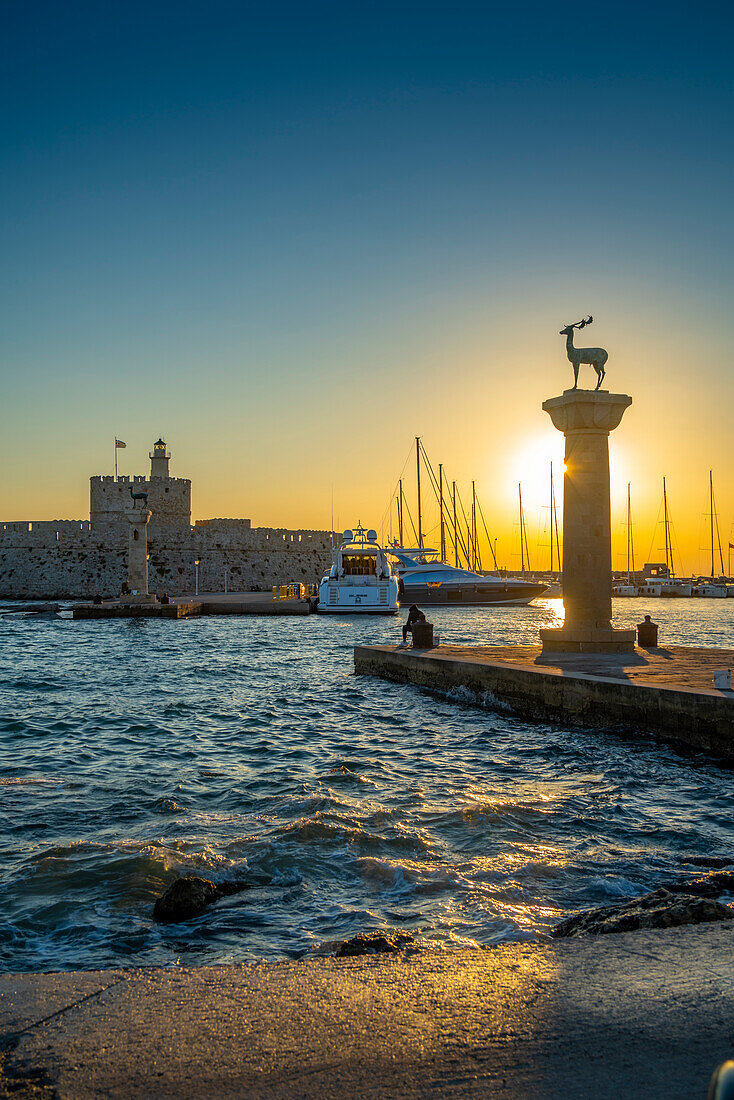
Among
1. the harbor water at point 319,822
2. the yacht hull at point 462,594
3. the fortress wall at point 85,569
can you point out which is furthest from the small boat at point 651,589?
the harbor water at point 319,822

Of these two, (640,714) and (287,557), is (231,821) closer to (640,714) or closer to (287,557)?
(640,714)

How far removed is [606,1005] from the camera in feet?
7.75

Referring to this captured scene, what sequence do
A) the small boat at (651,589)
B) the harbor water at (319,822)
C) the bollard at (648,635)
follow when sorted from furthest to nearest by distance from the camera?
the small boat at (651,589) < the bollard at (648,635) < the harbor water at (319,822)

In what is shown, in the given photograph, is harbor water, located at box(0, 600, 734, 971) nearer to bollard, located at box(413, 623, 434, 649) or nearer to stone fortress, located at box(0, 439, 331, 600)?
bollard, located at box(413, 623, 434, 649)

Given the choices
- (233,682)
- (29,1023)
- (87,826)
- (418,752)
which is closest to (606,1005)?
(29,1023)

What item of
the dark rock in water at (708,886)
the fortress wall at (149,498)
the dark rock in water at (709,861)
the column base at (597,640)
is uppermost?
the fortress wall at (149,498)

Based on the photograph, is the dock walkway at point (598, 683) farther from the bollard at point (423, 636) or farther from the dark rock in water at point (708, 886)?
the dark rock in water at point (708, 886)

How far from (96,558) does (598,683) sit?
40.8 m

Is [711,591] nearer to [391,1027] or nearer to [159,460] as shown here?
[159,460]

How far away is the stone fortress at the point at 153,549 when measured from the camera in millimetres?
45219

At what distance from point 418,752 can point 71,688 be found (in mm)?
7425

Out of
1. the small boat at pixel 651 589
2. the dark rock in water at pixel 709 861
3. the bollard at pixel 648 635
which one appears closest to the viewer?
→ the dark rock in water at pixel 709 861

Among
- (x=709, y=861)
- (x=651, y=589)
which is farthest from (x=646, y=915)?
(x=651, y=589)

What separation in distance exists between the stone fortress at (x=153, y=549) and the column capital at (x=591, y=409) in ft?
114
